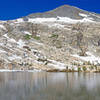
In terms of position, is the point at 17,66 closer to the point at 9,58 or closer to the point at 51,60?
the point at 9,58

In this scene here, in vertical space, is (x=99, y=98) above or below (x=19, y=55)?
below

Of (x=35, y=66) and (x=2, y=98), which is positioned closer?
(x=2, y=98)

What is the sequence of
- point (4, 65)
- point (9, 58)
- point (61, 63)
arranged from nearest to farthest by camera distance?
point (4, 65), point (9, 58), point (61, 63)

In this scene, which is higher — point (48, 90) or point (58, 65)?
point (58, 65)

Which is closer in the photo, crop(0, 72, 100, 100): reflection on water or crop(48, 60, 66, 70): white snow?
crop(0, 72, 100, 100): reflection on water

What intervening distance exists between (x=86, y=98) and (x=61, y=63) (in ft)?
519

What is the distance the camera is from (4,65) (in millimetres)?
172750

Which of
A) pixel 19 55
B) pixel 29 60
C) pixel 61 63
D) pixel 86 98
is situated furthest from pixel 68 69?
pixel 86 98

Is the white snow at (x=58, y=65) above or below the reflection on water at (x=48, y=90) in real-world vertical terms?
above

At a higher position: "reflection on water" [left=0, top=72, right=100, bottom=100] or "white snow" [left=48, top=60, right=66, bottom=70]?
"white snow" [left=48, top=60, right=66, bottom=70]

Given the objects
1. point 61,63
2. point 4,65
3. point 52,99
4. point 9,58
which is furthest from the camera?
point 61,63

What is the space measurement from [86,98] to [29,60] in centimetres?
15250

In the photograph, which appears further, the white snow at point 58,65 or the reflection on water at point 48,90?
the white snow at point 58,65

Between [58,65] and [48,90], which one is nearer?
[48,90]
